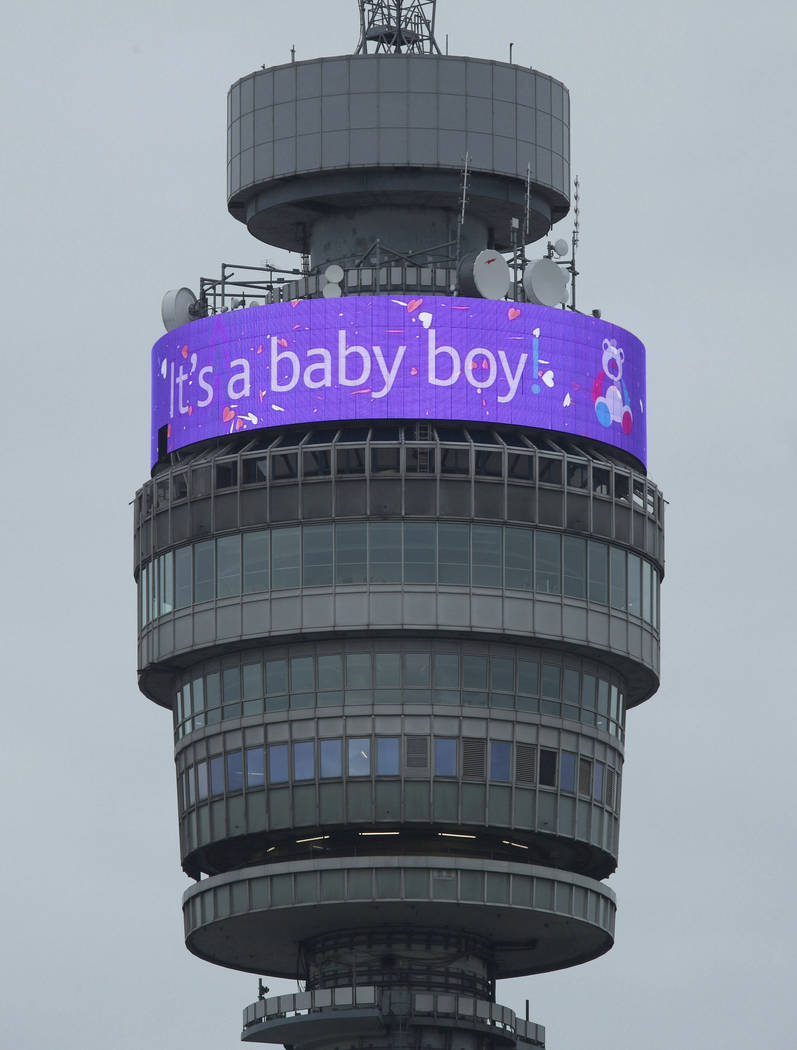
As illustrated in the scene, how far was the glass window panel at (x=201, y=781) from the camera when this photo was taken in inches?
7584

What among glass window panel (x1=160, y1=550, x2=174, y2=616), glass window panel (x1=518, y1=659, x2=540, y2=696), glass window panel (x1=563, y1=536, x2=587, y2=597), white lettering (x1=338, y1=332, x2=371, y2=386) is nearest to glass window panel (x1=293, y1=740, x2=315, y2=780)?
glass window panel (x1=160, y1=550, x2=174, y2=616)

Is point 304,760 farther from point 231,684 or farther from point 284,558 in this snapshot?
point 284,558

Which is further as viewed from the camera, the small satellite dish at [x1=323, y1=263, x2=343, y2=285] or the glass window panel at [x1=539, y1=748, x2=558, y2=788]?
the small satellite dish at [x1=323, y1=263, x2=343, y2=285]

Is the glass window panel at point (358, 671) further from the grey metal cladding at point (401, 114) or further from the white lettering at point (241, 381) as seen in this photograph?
the grey metal cladding at point (401, 114)

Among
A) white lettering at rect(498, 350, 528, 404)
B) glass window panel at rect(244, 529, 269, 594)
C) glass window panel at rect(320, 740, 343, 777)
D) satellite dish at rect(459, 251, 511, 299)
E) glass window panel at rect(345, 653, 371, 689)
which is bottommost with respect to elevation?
glass window panel at rect(320, 740, 343, 777)

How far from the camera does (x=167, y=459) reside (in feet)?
646

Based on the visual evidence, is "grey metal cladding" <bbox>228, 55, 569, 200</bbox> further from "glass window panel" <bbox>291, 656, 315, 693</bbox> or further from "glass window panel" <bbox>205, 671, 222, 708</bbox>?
"glass window panel" <bbox>205, 671, 222, 708</bbox>

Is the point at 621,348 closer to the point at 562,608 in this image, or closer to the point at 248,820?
the point at 562,608

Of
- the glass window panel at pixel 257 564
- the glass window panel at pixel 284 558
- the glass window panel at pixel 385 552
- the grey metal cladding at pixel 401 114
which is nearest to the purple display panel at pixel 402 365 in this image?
the glass window panel at pixel 385 552

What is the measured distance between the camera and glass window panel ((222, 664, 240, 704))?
190875mm

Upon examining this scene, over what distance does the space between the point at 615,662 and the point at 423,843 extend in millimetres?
14426

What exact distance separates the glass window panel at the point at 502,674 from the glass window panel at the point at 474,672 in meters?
0.40

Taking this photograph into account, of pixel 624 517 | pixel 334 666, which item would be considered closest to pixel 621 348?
pixel 624 517

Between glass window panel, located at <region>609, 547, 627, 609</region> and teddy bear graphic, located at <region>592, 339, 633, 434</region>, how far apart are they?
6969 mm
